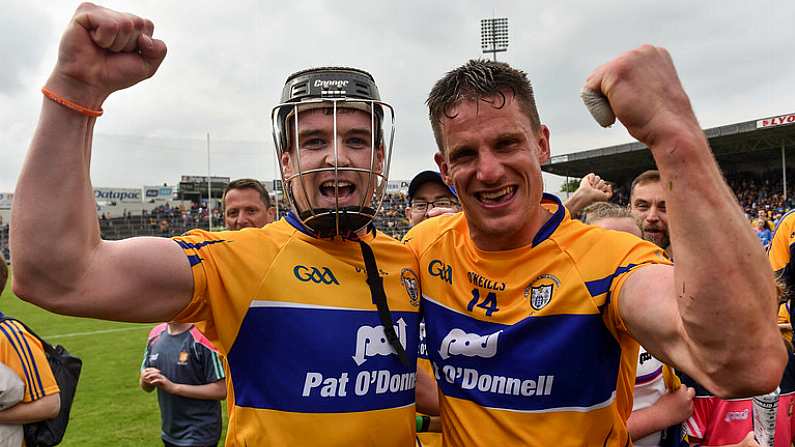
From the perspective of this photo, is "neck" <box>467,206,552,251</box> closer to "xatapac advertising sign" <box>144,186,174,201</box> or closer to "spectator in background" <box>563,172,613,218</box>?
"spectator in background" <box>563,172,613,218</box>

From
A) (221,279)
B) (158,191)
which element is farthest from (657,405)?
(158,191)

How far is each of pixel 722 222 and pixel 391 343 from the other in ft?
3.47

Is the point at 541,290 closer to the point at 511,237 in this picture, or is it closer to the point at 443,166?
the point at 511,237

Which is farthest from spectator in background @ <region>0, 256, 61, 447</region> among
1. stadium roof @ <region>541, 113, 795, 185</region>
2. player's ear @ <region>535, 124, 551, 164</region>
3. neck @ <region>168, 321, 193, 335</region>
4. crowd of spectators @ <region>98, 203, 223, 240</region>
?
crowd of spectators @ <region>98, 203, 223, 240</region>

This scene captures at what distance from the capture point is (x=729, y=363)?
1151 mm

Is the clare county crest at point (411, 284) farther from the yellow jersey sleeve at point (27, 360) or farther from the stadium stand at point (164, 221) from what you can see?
the stadium stand at point (164, 221)

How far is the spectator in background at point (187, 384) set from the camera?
4.28 meters

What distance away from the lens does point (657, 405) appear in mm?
2516

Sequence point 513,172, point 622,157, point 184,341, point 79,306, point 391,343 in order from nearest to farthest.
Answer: point 79,306
point 391,343
point 513,172
point 184,341
point 622,157

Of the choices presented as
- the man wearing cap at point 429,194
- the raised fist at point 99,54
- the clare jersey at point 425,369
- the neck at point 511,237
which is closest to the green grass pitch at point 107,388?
the man wearing cap at point 429,194

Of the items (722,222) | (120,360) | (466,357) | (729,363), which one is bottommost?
(120,360)

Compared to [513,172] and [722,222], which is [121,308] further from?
[722,222]

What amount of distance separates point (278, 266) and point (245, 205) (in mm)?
3143

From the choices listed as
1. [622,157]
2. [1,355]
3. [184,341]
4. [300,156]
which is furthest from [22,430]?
[622,157]
